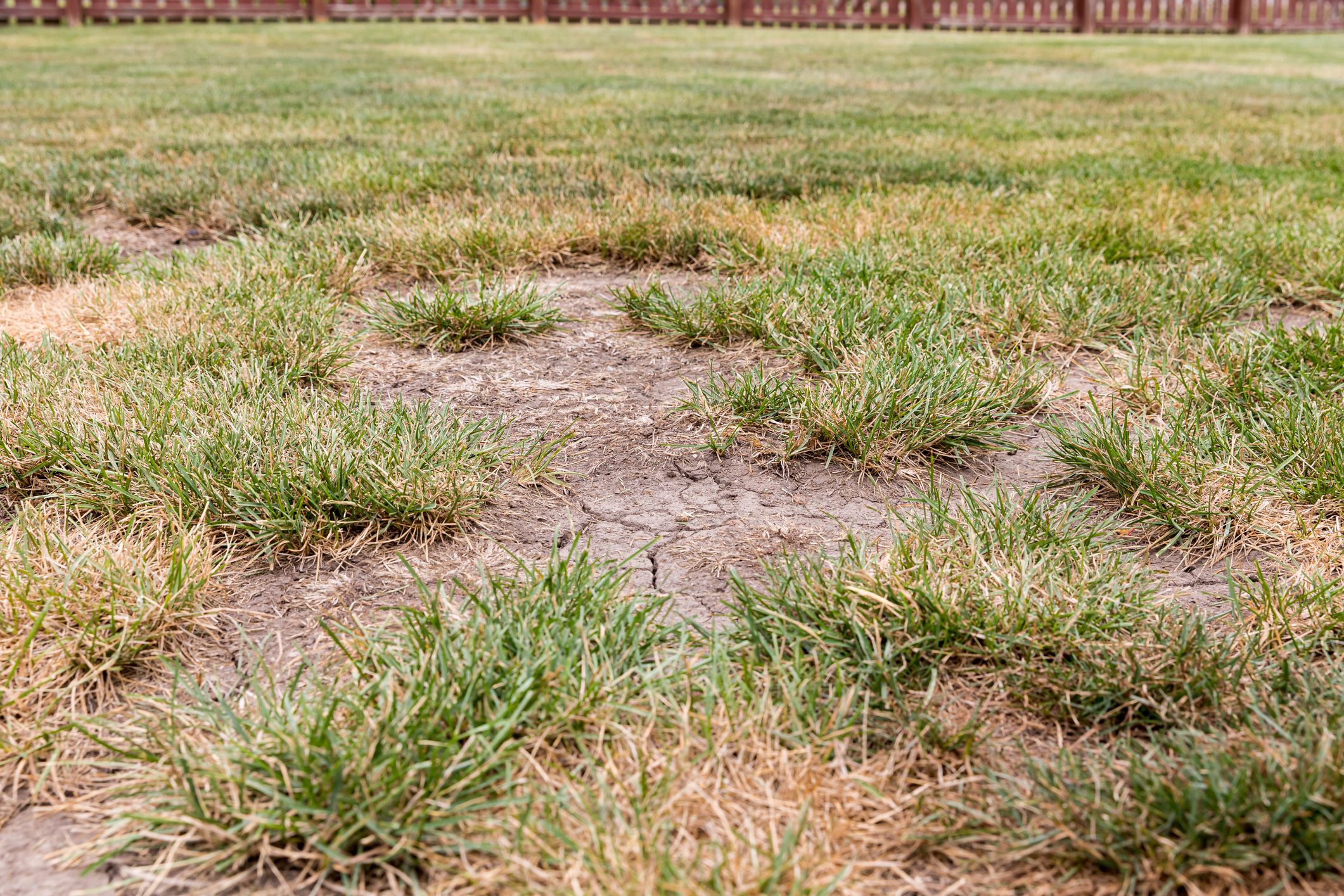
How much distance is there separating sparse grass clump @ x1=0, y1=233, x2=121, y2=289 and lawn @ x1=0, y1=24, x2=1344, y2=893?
2 centimetres

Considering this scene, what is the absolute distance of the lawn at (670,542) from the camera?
1.08 metres

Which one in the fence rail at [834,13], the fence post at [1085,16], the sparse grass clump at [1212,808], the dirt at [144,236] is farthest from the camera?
the fence post at [1085,16]

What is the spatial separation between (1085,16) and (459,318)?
1048 inches

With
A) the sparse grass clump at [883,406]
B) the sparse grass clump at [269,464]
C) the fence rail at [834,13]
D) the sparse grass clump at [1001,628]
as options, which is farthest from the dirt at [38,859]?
the fence rail at [834,13]

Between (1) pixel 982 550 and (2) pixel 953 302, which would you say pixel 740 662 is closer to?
(1) pixel 982 550

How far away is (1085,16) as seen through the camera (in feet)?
79.7

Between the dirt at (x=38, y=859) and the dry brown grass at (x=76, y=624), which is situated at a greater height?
the dry brown grass at (x=76, y=624)

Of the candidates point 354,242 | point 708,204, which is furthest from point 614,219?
point 354,242

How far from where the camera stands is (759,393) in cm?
221

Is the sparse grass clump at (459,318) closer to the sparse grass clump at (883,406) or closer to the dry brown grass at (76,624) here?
the sparse grass clump at (883,406)

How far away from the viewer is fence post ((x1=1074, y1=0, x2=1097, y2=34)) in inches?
952

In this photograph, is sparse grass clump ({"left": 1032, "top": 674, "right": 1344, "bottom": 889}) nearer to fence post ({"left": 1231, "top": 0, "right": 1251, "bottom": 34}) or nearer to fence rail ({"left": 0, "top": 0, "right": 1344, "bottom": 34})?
fence rail ({"left": 0, "top": 0, "right": 1344, "bottom": 34})

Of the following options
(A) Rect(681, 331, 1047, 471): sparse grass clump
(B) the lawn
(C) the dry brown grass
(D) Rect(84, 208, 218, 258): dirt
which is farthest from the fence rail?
(C) the dry brown grass

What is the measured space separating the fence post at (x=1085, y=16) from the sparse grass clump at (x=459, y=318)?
2628 centimetres
